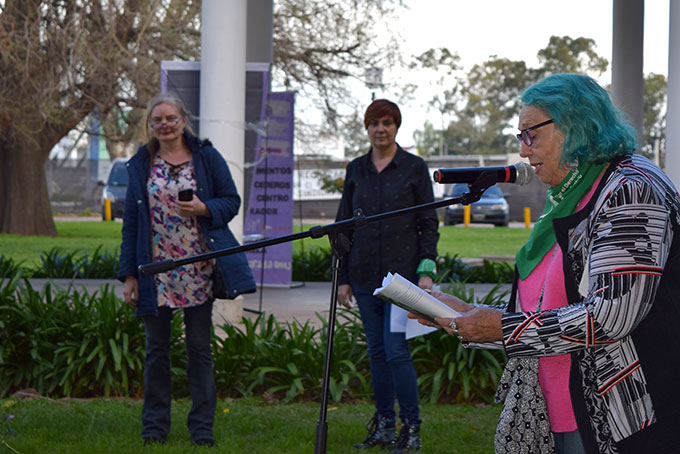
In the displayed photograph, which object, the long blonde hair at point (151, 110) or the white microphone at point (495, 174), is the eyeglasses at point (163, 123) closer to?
the long blonde hair at point (151, 110)

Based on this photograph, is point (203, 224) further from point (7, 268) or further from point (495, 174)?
point (7, 268)

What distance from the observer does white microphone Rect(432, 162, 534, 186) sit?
260cm

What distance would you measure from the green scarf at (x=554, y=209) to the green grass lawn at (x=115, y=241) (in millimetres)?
14849

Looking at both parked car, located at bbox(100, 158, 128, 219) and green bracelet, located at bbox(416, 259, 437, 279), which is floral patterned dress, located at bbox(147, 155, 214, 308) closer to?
green bracelet, located at bbox(416, 259, 437, 279)

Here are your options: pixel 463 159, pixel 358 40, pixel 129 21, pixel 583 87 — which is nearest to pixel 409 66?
pixel 358 40

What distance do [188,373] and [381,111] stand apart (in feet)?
5.98

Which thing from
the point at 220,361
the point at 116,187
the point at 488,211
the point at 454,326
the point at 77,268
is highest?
the point at 116,187

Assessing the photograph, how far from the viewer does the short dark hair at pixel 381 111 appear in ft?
16.0

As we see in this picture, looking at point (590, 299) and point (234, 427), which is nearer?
point (590, 299)

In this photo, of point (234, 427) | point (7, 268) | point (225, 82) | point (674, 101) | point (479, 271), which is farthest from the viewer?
point (479, 271)

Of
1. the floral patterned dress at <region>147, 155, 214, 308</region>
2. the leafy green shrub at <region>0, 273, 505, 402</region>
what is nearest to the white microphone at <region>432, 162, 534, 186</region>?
the floral patterned dress at <region>147, 155, 214, 308</region>

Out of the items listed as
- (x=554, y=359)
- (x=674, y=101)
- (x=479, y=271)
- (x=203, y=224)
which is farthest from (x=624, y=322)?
(x=479, y=271)

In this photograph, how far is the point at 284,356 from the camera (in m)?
6.45

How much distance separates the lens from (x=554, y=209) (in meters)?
2.31
